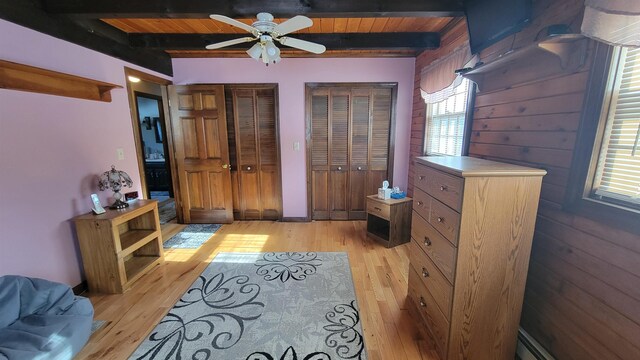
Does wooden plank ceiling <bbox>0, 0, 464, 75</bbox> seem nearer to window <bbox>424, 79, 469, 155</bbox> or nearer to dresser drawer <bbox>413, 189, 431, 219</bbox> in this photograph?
window <bbox>424, 79, 469, 155</bbox>

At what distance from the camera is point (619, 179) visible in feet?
3.67

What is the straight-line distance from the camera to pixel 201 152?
3670 millimetres

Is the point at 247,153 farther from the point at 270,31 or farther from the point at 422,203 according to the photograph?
the point at 422,203

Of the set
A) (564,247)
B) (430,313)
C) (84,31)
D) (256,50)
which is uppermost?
(84,31)

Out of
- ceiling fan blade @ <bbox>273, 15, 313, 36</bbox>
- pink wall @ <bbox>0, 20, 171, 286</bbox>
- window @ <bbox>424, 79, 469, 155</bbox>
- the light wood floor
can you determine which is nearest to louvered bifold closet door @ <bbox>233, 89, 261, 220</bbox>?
the light wood floor

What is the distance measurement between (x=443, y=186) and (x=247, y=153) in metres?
3.03

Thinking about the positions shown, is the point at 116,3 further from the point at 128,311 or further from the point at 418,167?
the point at 418,167

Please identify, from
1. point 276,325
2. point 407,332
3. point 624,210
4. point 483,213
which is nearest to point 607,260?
point 624,210

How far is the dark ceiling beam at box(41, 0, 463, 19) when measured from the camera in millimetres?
2031

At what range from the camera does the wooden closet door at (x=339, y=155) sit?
363cm

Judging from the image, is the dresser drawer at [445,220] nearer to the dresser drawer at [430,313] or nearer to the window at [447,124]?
the dresser drawer at [430,313]

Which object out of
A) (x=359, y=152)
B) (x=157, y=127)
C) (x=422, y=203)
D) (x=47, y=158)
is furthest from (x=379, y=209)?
(x=157, y=127)

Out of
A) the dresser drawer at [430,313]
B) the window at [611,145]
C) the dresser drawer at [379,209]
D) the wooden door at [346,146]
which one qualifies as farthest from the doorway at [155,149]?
the window at [611,145]

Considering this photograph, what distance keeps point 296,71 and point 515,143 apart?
287cm
